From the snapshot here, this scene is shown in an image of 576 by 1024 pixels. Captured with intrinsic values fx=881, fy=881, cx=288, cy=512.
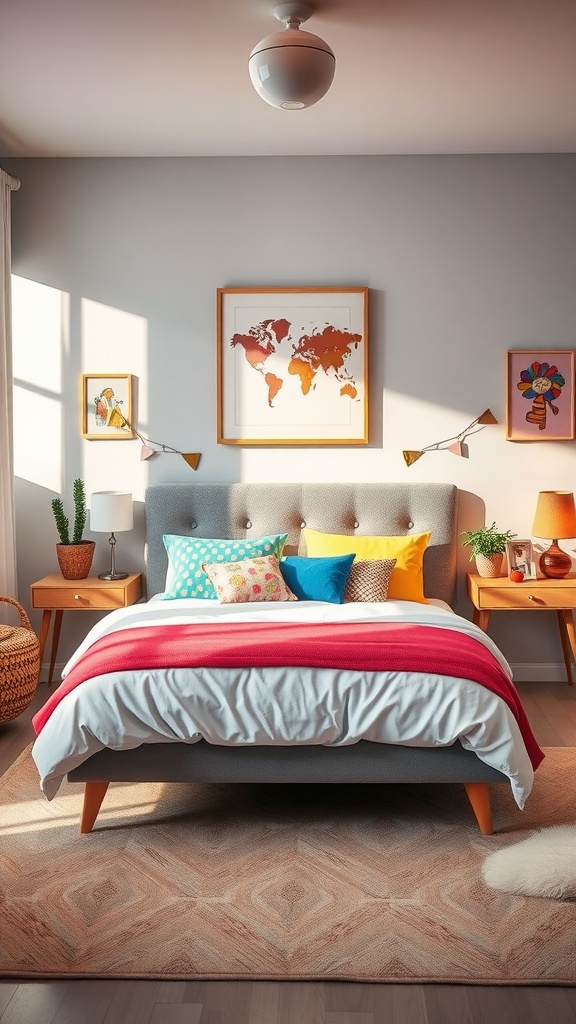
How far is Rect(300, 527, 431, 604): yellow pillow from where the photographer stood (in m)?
4.36

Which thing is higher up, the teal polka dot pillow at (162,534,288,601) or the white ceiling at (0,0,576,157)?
the white ceiling at (0,0,576,157)

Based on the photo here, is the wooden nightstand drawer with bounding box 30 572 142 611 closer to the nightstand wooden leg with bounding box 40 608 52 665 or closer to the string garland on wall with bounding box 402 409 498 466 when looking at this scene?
the nightstand wooden leg with bounding box 40 608 52 665

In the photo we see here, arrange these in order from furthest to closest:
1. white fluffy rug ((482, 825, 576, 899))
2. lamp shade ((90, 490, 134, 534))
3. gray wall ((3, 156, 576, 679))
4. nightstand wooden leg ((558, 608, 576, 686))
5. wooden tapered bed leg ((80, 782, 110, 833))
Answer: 1. gray wall ((3, 156, 576, 679))
2. nightstand wooden leg ((558, 608, 576, 686))
3. lamp shade ((90, 490, 134, 534))
4. wooden tapered bed leg ((80, 782, 110, 833))
5. white fluffy rug ((482, 825, 576, 899))

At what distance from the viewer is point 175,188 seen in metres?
4.71

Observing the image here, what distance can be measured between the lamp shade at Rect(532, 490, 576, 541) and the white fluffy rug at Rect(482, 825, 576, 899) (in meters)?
1.86

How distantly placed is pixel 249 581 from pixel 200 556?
0.40 meters

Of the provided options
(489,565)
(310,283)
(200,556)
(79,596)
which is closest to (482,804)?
(489,565)

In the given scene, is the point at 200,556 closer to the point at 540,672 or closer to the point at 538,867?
the point at 540,672

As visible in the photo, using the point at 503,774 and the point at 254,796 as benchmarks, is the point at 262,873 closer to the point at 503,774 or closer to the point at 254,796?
the point at 254,796

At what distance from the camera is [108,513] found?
4469 mm

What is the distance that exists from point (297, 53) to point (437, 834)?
263 cm

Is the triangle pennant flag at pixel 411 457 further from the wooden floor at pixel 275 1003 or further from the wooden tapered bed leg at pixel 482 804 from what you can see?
the wooden floor at pixel 275 1003

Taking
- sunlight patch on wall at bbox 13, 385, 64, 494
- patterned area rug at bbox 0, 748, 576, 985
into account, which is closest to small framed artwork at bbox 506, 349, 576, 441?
patterned area rug at bbox 0, 748, 576, 985

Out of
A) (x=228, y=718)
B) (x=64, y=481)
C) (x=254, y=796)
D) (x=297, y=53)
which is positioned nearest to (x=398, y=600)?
(x=254, y=796)
